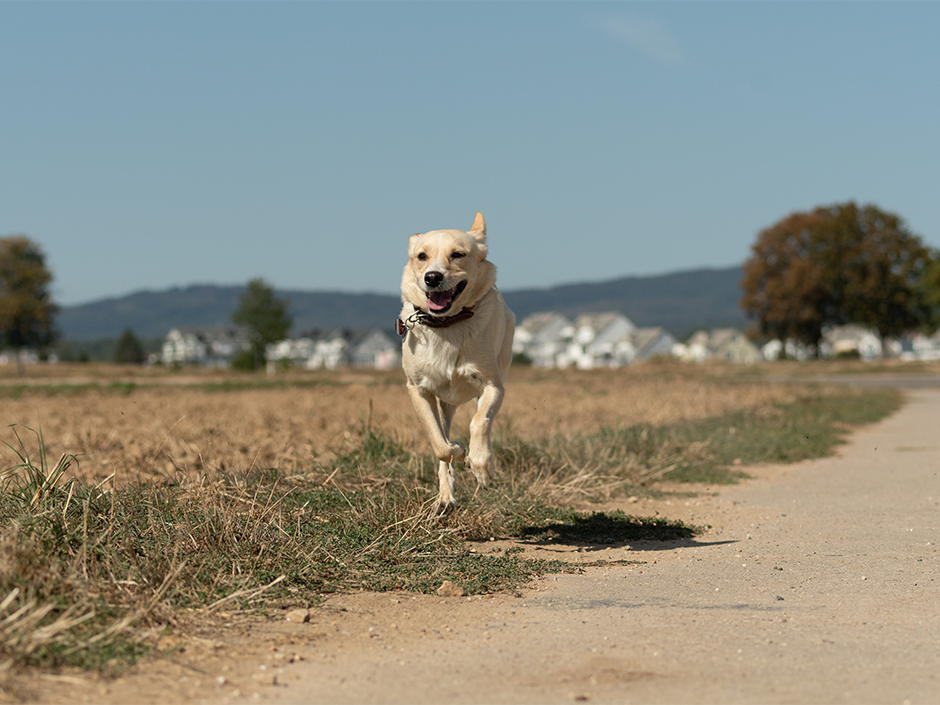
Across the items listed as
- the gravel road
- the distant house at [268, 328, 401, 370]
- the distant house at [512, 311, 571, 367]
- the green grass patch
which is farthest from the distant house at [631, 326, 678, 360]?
the gravel road

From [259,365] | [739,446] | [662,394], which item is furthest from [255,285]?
[739,446]

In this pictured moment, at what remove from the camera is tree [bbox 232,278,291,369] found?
287ft

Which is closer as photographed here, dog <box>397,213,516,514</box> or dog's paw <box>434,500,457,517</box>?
dog <box>397,213,516,514</box>

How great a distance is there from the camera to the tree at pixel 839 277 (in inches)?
3113

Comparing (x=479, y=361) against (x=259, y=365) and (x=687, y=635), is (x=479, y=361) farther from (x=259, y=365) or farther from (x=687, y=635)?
(x=259, y=365)

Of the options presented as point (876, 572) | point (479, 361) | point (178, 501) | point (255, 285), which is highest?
point (255, 285)

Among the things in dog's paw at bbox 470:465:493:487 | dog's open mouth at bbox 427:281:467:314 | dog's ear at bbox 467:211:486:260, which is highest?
dog's ear at bbox 467:211:486:260

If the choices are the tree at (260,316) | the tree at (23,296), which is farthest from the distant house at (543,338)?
the tree at (23,296)

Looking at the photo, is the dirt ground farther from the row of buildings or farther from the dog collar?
the row of buildings

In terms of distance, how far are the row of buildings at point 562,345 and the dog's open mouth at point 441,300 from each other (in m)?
124

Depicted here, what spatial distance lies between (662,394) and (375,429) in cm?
1455

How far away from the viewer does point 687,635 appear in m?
4.54

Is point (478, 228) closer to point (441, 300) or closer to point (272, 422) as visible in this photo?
point (441, 300)

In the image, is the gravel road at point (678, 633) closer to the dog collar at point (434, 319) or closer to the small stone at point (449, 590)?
the small stone at point (449, 590)
